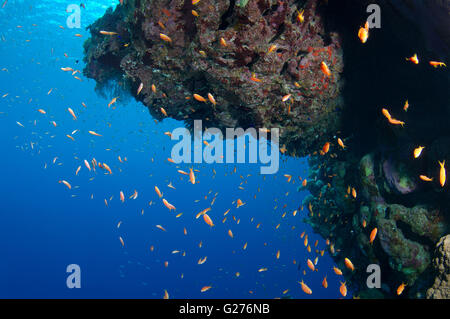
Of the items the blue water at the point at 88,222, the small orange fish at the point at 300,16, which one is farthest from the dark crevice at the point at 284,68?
the blue water at the point at 88,222

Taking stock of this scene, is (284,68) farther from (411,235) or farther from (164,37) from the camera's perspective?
(411,235)

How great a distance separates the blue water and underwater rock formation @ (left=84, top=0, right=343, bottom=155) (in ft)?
13.8

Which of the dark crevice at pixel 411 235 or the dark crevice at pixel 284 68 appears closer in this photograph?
the dark crevice at pixel 411 235

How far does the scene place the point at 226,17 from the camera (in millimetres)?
5430

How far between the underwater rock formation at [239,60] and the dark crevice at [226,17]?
21 millimetres

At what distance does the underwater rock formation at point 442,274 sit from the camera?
4711 millimetres

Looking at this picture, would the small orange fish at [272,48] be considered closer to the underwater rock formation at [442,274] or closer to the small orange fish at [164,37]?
the small orange fish at [164,37]

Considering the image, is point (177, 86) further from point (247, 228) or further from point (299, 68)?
point (247, 228)

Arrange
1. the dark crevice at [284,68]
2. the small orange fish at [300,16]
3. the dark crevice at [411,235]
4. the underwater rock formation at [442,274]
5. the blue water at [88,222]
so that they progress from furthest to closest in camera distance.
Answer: the blue water at [88,222]
the dark crevice at [284,68]
the dark crevice at [411,235]
the small orange fish at [300,16]
the underwater rock formation at [442,274]

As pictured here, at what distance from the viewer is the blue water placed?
105 feet

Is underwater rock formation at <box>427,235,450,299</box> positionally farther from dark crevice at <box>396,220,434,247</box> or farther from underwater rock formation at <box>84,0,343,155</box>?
underwater rock formation at <box>84,0,343,155</box>

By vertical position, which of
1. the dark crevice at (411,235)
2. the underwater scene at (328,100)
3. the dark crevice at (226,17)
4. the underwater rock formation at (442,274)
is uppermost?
the dark crevice at (226,17)

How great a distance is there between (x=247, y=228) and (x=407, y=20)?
6313 centimetres

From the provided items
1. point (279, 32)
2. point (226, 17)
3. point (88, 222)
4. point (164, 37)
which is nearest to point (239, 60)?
point (226, 17)
